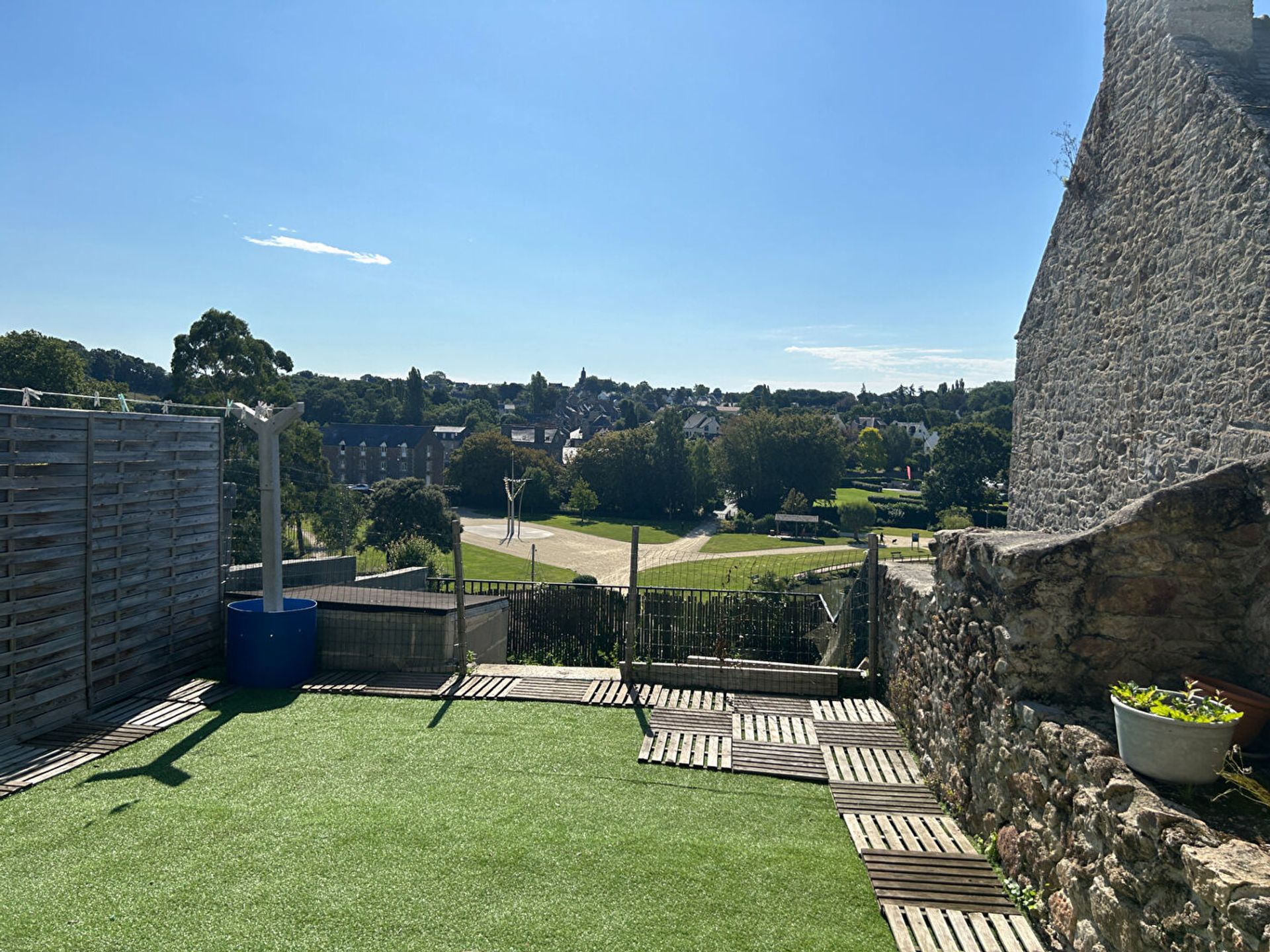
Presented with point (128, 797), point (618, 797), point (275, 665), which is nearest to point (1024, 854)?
point (618, 797)

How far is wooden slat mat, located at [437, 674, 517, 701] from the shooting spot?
26.2ft

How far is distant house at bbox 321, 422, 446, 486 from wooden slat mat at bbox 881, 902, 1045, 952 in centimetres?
8026

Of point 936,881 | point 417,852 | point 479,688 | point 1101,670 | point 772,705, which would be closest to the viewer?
point 1101,670

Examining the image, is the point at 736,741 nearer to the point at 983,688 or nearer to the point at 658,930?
the point at 983,688

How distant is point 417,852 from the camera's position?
475 cm

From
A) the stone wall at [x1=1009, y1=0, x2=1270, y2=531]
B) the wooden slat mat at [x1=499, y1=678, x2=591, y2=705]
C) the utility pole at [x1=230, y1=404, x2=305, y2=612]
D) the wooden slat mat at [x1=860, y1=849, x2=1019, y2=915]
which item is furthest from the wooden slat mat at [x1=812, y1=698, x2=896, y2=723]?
the utility pole at [x1=230, y1=404, x2=305, y2=612]

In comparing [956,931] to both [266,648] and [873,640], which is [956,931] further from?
[266,648]

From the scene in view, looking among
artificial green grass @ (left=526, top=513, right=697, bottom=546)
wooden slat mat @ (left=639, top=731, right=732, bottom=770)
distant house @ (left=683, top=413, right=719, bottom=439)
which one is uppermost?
distant house @ (left=683, top=413, right=719, bottom=439)

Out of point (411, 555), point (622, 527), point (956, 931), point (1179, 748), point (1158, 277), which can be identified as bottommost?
point (622, 527)

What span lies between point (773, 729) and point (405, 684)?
4000 mm

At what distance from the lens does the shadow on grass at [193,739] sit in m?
5.80

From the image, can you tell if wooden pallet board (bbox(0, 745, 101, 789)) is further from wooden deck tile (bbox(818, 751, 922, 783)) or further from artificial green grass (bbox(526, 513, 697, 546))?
artificial green grass (bbox(526, 513, 697, 546))

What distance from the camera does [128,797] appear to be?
545cm

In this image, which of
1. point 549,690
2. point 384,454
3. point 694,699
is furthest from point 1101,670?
point 384,454
